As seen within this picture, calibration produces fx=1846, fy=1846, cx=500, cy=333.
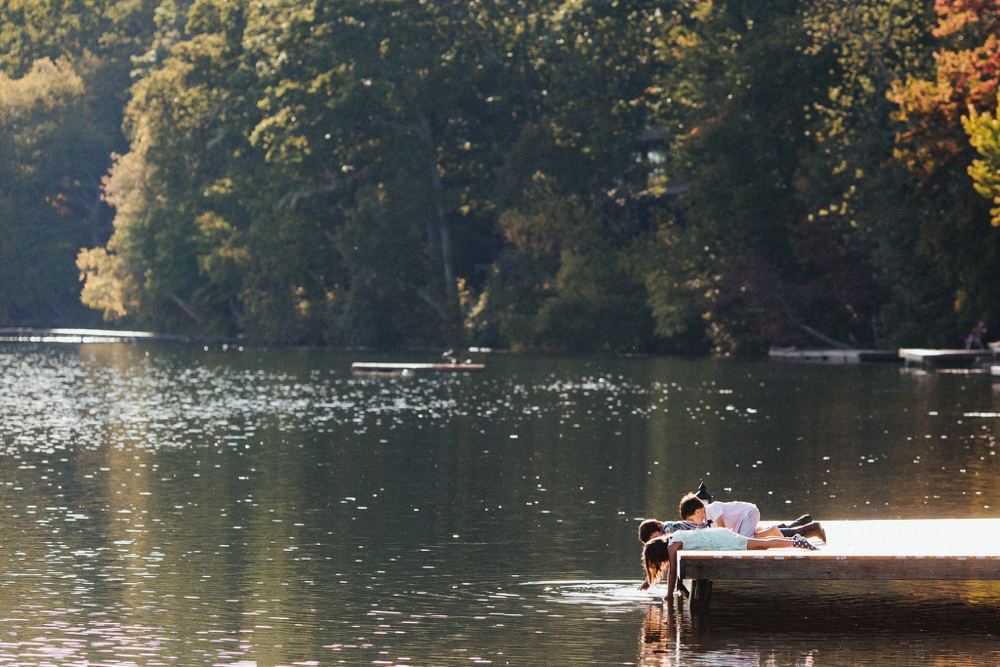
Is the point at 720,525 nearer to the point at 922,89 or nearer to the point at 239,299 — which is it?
the point at 922,89

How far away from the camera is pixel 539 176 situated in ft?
281

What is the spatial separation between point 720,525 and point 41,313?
120386 millimetres

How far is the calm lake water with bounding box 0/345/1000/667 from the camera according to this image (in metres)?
14.8

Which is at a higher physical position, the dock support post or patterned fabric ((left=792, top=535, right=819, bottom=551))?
patterned fabric ((left=792, top=535, right=819, bottom=551))

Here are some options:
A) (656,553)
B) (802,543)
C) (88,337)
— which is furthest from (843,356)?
(88,337)

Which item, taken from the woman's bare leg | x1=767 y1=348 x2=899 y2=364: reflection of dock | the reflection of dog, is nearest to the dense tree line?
x1=767 y1=348 x2=899 y2=364: reflection of dock

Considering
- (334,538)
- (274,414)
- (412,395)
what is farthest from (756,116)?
(334,538)

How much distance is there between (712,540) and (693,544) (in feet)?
0.55

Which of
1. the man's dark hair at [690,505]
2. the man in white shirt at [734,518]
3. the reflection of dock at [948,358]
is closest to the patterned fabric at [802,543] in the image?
the man in white shirt at [734,518]

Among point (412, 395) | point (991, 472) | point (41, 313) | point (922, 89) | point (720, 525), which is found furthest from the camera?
point (41, 313)

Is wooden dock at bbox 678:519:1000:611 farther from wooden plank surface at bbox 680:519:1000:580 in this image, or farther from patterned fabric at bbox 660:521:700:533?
patterned fabric at bbox 660:521:700:533

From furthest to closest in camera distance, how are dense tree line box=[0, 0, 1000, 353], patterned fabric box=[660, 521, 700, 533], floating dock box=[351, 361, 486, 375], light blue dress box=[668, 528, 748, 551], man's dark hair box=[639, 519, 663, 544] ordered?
dense tree line box=[0, 0, 1000, 353] < floating dock box=[351, 361, 486, 375] < man's dark hair box=[639, 519, 663, 544] < patterned fabric box=[660, 521, 700, 533] < light blue dress box=[668, 528, 748, 551]

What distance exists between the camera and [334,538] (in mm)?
20953

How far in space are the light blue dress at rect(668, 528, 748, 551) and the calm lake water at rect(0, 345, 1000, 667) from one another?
600 millimetres
